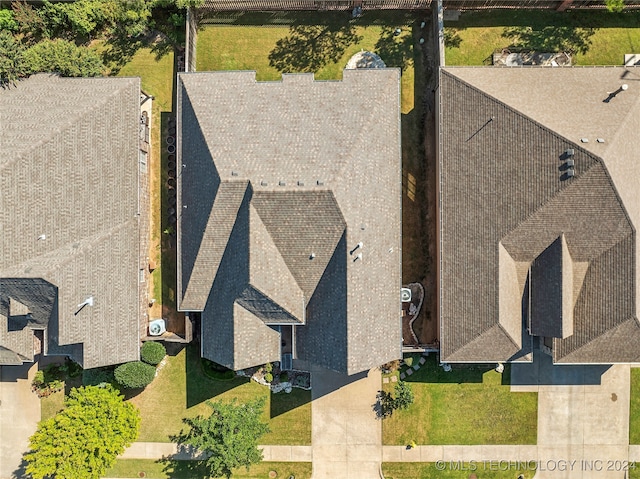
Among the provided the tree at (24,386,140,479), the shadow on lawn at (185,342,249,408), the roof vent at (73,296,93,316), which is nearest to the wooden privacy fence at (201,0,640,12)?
the roof vent at (73,296,93,316)

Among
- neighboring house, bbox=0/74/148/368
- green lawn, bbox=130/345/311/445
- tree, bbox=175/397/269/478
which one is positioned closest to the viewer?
neighboring house, bbox=0/74/148/368

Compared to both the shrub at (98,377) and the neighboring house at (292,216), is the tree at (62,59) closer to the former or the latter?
the neighboring house at (292,216)

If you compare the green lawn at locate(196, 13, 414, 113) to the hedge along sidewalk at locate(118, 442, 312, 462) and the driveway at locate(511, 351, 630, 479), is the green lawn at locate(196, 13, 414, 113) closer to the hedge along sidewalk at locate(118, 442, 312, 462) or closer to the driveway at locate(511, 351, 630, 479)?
the driveway at locate(511, 351, 630, 479)

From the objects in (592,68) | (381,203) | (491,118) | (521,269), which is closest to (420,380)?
(521,269)

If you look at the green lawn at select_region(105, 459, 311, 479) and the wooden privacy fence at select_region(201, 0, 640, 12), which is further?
the green lawn at select_region(105, 459, 311, 479)

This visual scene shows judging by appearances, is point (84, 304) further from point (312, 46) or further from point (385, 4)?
point (385, 4)

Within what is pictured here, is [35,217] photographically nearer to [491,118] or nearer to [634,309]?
[491,118]
